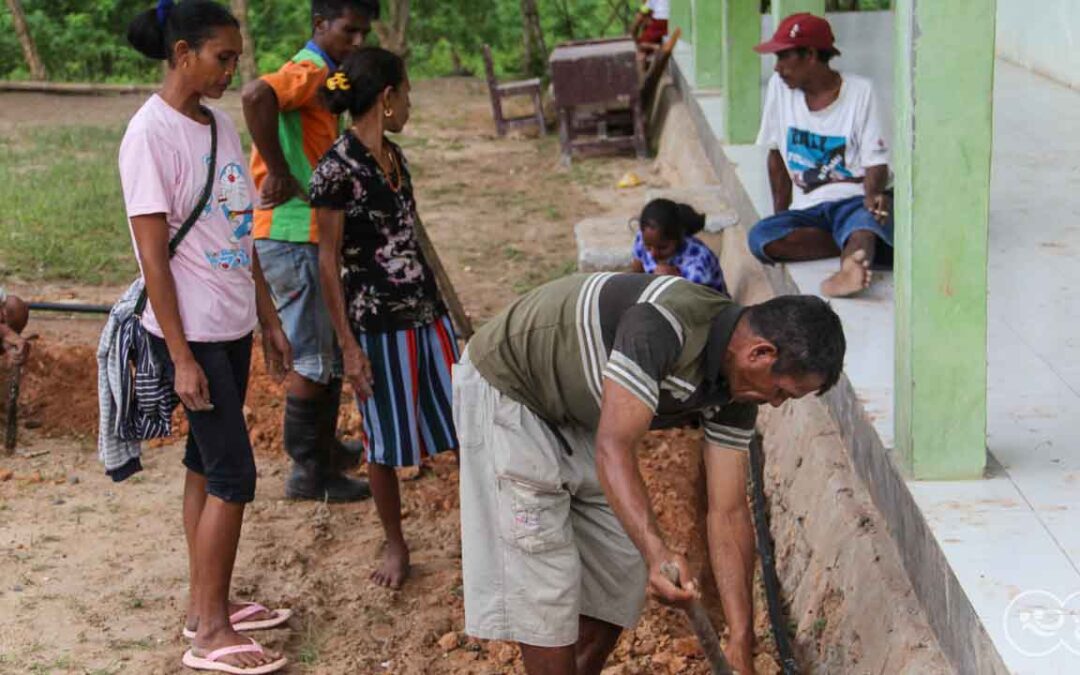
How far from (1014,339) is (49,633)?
121 inches

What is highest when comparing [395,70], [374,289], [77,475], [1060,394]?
[395,70]

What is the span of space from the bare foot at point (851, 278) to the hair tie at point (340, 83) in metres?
2.04

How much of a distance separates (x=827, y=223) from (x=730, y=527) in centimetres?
282

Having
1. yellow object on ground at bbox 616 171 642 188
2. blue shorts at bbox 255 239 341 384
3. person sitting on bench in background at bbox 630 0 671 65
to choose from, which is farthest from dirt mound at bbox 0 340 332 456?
person sitting on bench in background at bbox 630 0 671 65

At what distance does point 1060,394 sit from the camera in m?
4.05

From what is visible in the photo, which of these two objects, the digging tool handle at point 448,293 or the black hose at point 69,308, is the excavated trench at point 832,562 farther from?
the black hose at point 69,308

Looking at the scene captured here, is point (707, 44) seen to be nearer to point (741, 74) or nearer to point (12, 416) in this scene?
point (741, 74)

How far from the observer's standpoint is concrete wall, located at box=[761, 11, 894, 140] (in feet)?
28.1

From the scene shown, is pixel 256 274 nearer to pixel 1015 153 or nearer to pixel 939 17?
pixel 939 17

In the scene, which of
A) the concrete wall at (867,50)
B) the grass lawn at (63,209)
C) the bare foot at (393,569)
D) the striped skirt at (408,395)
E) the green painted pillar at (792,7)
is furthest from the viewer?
the concrete wall at (867,50)

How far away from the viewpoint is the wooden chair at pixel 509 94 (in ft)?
44.7

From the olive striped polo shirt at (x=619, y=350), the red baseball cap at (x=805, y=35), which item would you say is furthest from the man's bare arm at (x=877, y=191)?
the olive striped polo shirt at (x=619, y=350)

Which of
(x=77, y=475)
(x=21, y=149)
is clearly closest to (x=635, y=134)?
(x=21, y=149)

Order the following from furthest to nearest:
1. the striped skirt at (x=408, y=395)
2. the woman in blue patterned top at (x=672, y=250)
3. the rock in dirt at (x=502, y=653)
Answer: the woman in blue patterned top at (x=672, y=250) < the striped skirt at (x=408, y=395) < the rock in dirt at (x=502, y=653)
